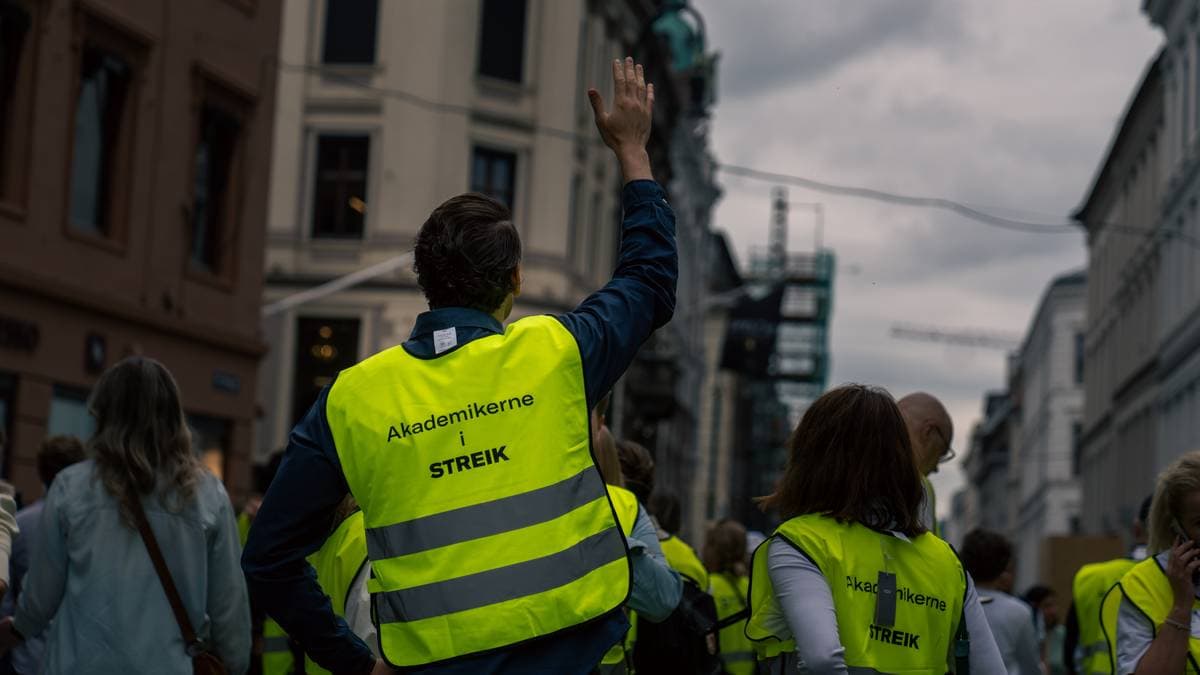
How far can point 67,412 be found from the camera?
21.0 m

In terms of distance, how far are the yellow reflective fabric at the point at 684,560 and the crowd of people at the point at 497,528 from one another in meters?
1.17

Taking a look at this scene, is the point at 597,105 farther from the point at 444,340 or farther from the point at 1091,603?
the point at 1091,603

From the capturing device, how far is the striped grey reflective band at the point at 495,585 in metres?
3.70

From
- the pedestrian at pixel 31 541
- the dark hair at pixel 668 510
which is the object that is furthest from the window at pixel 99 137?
the pedestrian at pixel 31 541

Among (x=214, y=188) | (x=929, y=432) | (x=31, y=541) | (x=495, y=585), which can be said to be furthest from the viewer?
(x=214, y=188)

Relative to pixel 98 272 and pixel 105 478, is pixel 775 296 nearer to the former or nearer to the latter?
pixel 98 272

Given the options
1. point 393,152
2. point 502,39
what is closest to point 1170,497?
point 393,152

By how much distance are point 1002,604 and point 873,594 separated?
4469 mm

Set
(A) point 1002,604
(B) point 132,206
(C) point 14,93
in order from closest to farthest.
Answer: (A) point 1002,604 < (C) point 14,93 < (B) point 132,206

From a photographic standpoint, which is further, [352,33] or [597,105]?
[352,33]

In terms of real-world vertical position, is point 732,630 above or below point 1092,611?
below

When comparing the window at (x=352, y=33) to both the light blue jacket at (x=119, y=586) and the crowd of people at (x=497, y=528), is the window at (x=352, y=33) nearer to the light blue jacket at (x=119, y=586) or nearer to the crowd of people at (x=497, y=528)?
the crowd of people at (x=497, y=528)

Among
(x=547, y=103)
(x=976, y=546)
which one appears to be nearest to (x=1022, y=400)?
(x=547, y=103)

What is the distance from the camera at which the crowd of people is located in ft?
12.3
